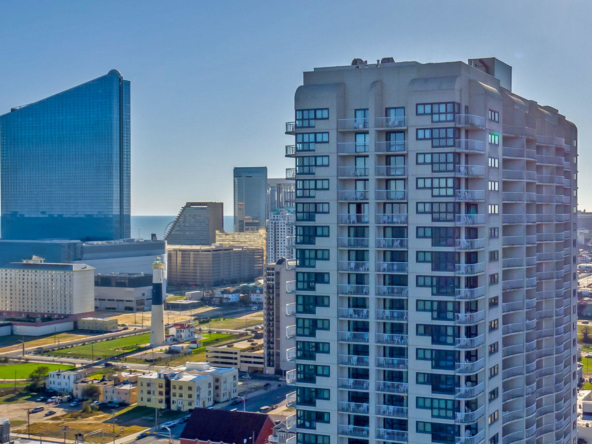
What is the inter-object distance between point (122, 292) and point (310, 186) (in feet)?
486

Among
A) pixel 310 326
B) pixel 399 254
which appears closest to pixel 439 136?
pixel 399 254

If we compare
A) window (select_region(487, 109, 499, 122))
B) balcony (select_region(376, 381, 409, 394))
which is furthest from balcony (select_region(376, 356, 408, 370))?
window (select_region(487, 109, 499, 122))

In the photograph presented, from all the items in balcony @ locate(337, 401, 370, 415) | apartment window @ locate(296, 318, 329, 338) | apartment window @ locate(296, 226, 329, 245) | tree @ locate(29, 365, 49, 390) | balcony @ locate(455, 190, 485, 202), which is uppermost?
balcony @ locate(455, 190, 485, 202)

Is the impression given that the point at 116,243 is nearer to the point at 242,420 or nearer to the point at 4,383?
the point at 4,383

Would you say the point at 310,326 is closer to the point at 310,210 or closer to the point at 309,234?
the point at 309,234

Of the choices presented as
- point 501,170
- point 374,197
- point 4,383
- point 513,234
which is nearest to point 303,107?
point 374,197

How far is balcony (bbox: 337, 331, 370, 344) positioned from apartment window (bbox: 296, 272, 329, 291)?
2.16 m

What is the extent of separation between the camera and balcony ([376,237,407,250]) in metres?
30.9

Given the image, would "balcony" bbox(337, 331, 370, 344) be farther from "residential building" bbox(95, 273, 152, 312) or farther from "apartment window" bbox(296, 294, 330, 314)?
"residential building" bbox(95, 273, 152, 312)

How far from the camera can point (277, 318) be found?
101 m

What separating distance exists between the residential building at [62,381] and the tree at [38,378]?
3.47 ft

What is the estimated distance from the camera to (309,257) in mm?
32125

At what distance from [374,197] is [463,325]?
600 cm

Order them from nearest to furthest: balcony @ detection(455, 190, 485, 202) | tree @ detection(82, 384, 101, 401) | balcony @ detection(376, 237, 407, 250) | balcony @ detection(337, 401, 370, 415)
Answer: balcony @ detection(455, 190, 485, 202)
balcony @ detection(376, 237, 407, 250)
balcony @ detection(337, 401, 370, 415)
tree @ detection(82, 384, 101, 401)
